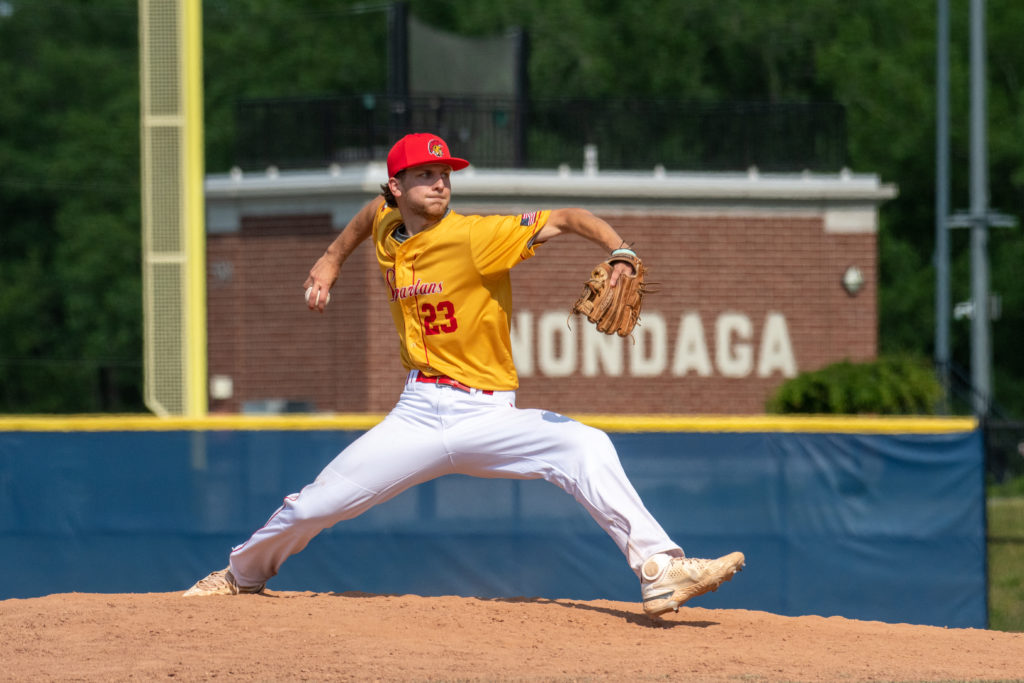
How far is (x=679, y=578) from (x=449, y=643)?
3.33ft

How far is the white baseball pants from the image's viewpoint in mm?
6121

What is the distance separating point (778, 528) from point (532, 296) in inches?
379

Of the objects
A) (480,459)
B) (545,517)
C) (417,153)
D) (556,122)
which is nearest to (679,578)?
(480,459)

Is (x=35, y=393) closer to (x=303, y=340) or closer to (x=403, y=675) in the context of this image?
(x=303, y=340)

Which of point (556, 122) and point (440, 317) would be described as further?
point (556, 122)

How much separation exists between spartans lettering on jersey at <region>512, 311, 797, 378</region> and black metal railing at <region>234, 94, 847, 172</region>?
223 cm

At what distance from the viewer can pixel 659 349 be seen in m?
18.8

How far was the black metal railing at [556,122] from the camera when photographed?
18297 mm

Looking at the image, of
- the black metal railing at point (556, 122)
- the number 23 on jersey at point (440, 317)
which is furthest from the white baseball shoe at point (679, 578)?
the black metal railing at point (556, 122)

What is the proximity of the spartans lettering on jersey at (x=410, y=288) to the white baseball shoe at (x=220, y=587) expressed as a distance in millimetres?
1610

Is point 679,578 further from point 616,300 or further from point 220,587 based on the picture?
point 220,587

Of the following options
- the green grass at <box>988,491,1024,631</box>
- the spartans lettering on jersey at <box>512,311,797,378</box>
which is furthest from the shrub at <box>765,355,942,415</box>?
the spartans lettering on jersey at <box>512,311,797,378</box>

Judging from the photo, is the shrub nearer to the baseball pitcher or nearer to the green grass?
the green grass

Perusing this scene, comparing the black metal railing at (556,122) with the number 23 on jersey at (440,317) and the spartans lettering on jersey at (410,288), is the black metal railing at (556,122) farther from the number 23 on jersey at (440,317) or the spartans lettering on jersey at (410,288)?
the number 23 on jersey at (440,317)
